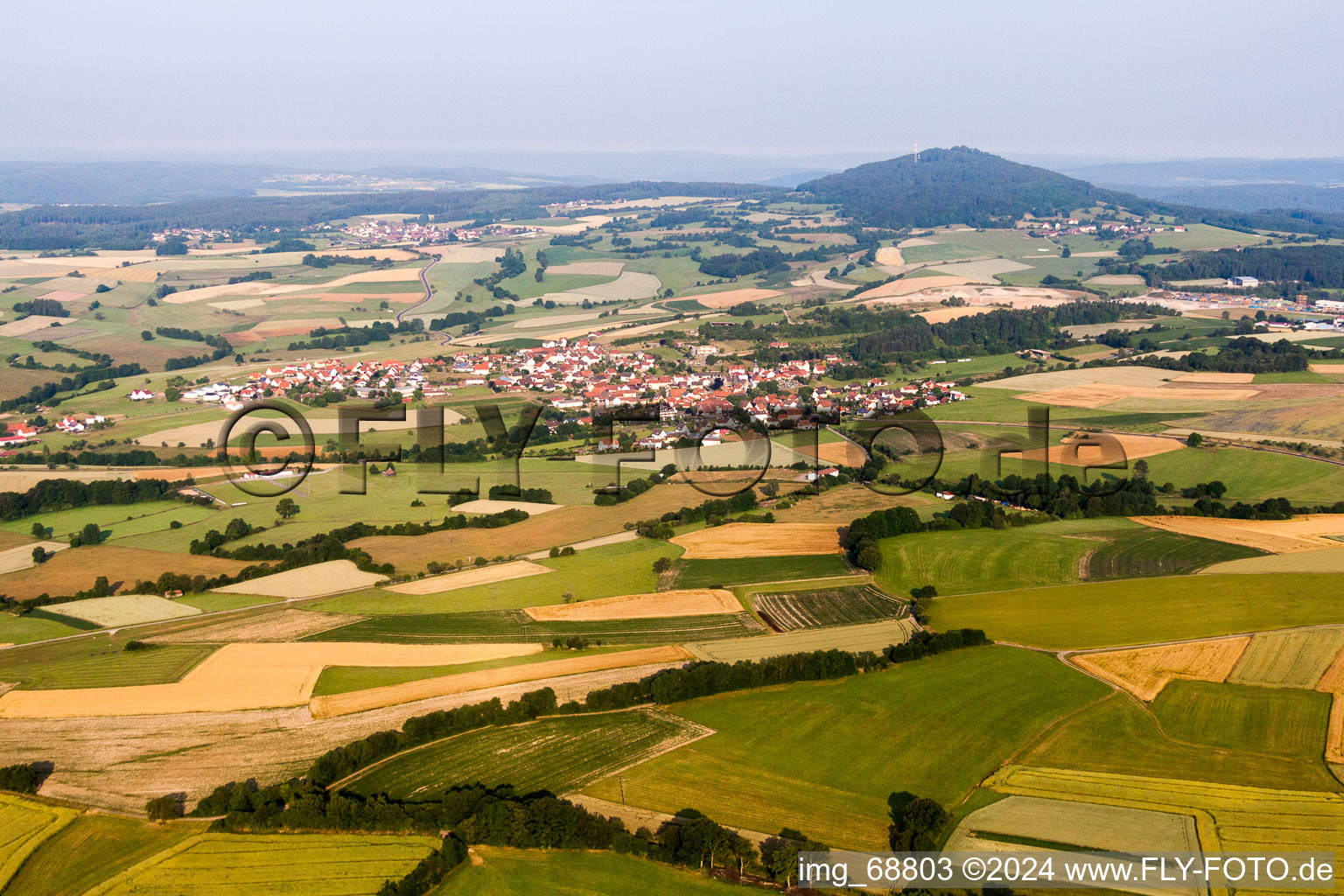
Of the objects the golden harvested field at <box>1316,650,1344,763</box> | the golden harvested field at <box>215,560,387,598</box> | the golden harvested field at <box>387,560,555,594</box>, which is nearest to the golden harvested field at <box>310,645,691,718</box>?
the golden harvested field at <box>387,560,555,594</box>

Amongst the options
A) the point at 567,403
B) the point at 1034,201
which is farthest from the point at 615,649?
the point at 1034,201

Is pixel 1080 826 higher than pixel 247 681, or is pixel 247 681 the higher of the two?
pixel 1080 826

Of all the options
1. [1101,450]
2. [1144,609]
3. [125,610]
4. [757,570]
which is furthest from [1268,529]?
[125,610]

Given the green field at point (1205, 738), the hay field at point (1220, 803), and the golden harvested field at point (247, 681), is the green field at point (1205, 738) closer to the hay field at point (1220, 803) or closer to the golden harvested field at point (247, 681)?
the hay field at point (1220, 803)

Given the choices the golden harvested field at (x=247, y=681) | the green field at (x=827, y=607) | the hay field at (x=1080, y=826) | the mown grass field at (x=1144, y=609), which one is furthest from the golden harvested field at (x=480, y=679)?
the hay field at (x=1080, y=826)

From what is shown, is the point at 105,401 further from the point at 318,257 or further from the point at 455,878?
the point at 318,257

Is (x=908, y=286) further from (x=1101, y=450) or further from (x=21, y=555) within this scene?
(x=21, y=555)

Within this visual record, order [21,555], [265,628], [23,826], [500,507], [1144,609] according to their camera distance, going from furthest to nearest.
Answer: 1. [500,507]
2. [21,555]
3. [265,628]
4. [1144,609]
5. [23,826]
